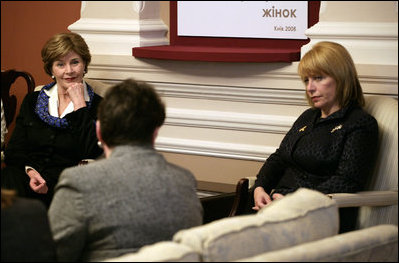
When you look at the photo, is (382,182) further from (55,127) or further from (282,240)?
(55,127)

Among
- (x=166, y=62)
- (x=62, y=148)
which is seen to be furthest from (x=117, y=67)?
(x=62, y=148)

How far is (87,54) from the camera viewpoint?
4.03 meters

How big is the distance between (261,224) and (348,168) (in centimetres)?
96

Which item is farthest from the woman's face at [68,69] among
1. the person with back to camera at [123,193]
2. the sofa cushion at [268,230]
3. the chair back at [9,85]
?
the sofa cushion at [268,230]

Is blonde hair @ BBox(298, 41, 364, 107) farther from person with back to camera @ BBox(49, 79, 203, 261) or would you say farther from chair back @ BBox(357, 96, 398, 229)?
person with back to camera @ BBox(49, 79, 203, 261)

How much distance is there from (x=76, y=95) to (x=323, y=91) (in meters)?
1.26

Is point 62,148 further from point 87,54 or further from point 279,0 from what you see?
point 279,0

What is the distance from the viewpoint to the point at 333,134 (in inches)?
129

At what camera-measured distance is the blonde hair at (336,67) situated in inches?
128

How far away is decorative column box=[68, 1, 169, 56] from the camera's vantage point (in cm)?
438

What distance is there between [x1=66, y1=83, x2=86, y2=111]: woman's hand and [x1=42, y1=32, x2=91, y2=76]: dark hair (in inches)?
6.5

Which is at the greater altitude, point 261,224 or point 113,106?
point 113,106

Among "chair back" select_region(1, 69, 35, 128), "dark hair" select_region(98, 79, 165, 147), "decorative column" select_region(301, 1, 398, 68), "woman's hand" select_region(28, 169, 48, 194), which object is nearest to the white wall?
"decorative column" select_region(301, 1, 398, 68)

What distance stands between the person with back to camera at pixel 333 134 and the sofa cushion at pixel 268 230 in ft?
2.23
